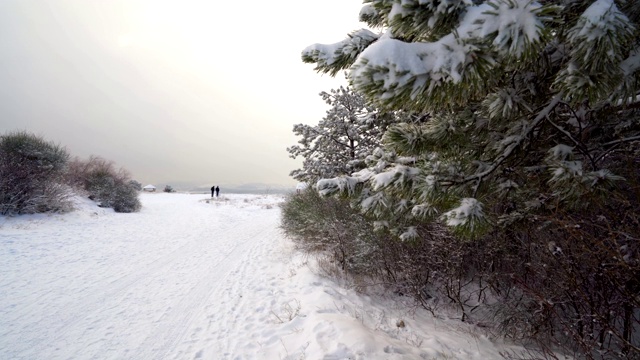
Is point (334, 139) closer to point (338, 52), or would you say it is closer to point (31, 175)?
point (338, 52)

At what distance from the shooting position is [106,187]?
749 inches

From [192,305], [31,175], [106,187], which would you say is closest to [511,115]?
[192,305]

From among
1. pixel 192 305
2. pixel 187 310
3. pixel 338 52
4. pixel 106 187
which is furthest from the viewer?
pixel 106 187

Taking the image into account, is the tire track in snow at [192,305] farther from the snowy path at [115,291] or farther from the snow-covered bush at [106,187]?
the snow-covered bush at [106,187]

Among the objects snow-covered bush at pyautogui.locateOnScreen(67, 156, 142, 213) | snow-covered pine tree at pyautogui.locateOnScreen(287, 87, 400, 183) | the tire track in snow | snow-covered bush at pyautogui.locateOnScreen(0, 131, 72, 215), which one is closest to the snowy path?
the tire track in snow

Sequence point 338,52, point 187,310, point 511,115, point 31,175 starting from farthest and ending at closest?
point 31,175 < point 187,310 < point 511,115 < point 338,52

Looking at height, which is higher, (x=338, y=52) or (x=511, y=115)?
(x=338, y=52)

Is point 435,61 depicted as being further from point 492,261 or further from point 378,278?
point 378,278

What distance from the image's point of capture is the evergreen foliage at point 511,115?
3.80 feet

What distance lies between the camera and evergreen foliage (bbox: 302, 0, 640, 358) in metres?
1.16

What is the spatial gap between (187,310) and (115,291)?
207 cm

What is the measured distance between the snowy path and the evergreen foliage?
4.29 m

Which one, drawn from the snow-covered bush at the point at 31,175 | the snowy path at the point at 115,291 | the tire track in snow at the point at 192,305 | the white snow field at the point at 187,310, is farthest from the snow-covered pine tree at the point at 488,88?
the snow-covered bush at the point at 31,175

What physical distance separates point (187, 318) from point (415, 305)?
180 inches
